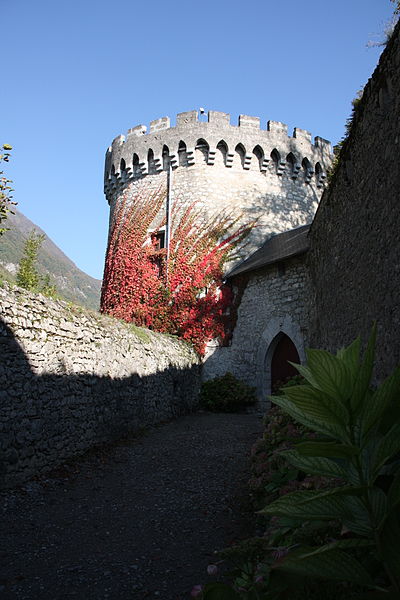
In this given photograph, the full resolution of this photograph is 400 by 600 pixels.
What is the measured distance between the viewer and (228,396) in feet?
37.8

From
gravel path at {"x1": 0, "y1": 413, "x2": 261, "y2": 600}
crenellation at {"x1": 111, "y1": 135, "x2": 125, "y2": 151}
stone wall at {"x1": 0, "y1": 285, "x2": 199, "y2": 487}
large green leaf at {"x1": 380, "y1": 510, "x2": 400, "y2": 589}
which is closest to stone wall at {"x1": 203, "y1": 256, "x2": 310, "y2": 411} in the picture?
stone wall at {"x1": 0, "y1": 285, "x2": 199, "y2": 487}

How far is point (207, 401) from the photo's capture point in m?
11.7

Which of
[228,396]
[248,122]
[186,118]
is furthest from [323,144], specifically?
[228,396]

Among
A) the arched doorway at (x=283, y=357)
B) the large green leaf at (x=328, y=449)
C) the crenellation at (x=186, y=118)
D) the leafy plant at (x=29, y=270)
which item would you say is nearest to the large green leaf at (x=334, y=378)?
the large green leaf at (x=328, y=449)

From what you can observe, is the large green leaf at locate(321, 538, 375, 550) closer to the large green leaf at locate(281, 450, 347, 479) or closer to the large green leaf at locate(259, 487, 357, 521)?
the large green leaf at locate(259, 487, 357, 521)

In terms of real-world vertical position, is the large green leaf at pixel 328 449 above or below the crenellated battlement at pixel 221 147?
below

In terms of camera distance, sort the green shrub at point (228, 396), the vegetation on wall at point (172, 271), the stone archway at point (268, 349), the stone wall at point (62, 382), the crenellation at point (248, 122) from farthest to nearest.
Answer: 1. the crenellation at point (248, 122)
2. the vegetation on wall at point (172, 271)
3. the green shrub at point (228, 396)
4. the stone archway at point (268, 349)
5. the stone wall at point (62, 382)

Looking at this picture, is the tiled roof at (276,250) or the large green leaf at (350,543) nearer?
the large green leaf at (350,543)

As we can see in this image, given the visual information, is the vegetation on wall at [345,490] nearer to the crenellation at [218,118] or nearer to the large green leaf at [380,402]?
the large green leaf at [380,402]

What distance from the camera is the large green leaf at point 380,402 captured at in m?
1.16

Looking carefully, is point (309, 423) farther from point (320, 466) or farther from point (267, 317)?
point (267, 317)

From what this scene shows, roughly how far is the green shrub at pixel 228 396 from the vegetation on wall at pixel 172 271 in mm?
1346

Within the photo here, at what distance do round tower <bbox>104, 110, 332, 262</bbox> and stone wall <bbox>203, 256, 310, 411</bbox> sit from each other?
231 cm

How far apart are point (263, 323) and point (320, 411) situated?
1041cm
